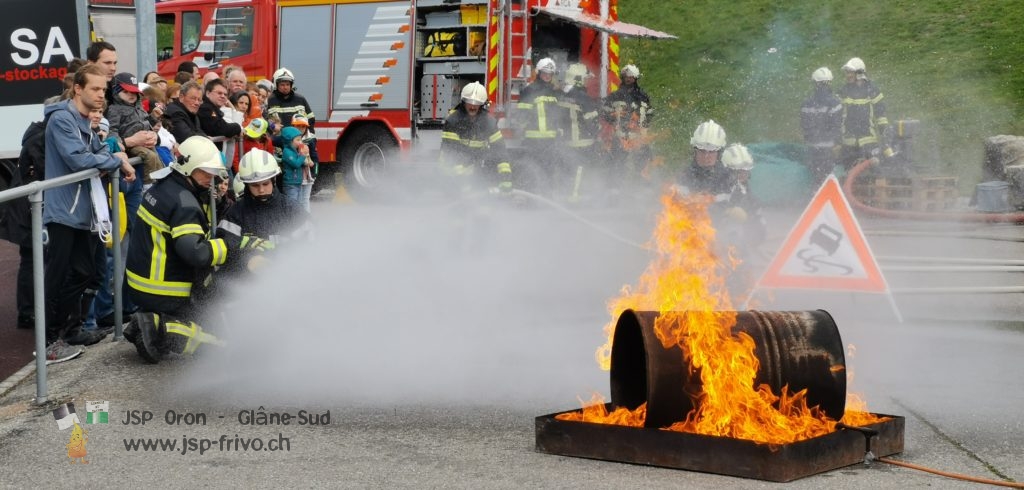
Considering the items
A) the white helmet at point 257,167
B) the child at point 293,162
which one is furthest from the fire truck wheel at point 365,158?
the white helmet at point 257,167

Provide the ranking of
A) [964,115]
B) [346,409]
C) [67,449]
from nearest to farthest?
[67,449], [346,409], [964,115]

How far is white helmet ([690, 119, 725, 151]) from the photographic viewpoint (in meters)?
8.82

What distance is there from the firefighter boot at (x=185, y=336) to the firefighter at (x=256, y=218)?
441 millimetres

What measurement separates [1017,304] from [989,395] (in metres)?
3.45

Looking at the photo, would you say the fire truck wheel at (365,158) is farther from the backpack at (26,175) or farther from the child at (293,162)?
the backpack at (26,175)

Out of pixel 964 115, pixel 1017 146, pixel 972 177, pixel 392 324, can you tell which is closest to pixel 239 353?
pixel 392 324

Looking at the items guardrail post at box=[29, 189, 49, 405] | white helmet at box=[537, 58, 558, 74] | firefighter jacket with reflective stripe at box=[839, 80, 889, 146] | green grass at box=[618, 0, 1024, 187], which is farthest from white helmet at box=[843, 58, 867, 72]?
guardrail post at box=[29, 189, 49, 405]

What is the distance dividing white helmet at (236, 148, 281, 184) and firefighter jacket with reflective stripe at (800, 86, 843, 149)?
30.6 feet

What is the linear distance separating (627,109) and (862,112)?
2.97 m

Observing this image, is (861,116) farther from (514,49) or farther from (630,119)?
(514,49)

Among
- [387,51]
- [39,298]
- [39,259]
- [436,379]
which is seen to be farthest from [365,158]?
[39,298]

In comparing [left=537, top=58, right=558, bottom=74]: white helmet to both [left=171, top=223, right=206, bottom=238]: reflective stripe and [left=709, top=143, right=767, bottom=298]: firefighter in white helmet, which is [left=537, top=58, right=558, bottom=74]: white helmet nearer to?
[left=709, top=143, right=767, bottom=298]: firefighter in white helmet

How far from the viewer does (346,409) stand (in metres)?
6.10

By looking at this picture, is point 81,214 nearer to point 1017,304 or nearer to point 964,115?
point 1017,304
